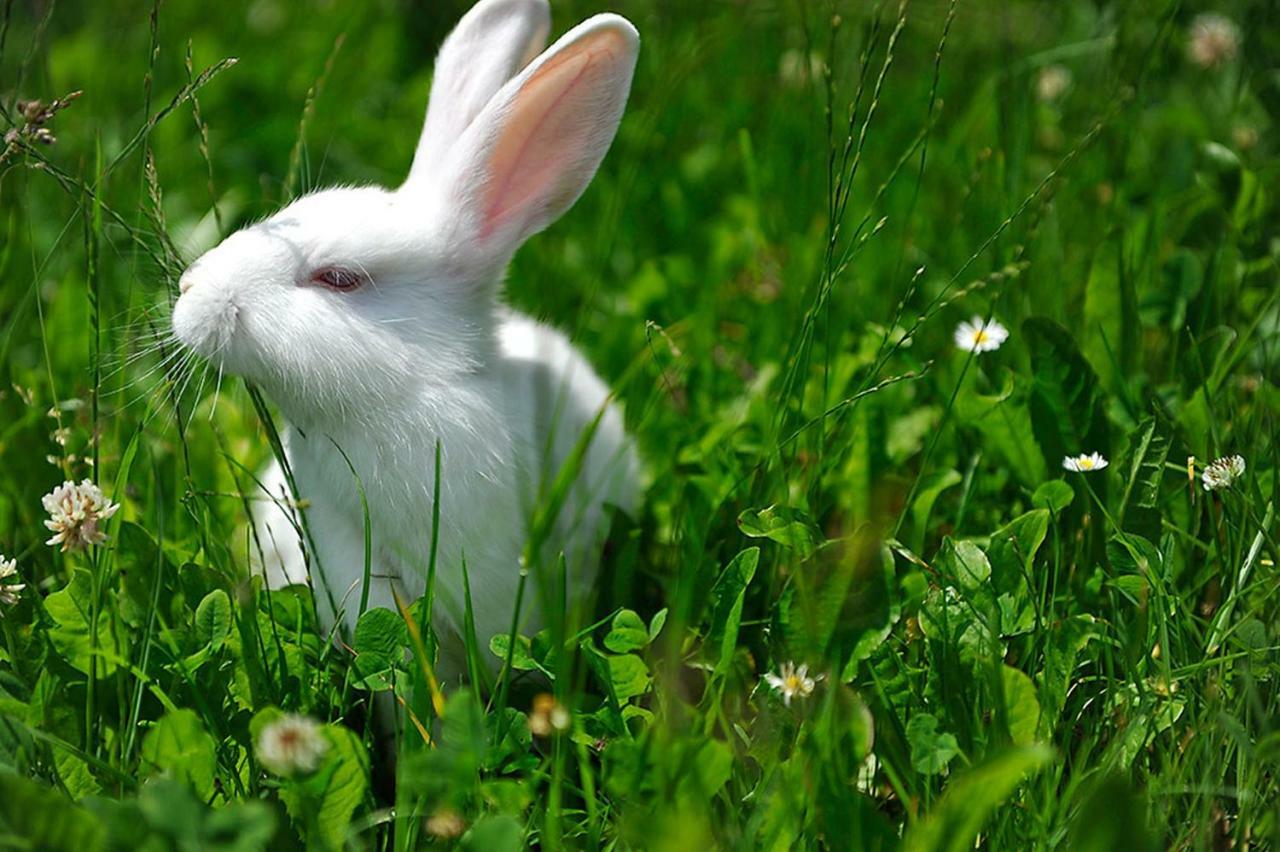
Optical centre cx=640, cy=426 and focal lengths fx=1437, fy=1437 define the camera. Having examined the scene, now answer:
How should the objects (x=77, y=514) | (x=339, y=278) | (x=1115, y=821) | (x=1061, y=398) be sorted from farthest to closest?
(x=1061, y=398), (x=339, y=278), (x=77, y=514), (x=1115, y=821)

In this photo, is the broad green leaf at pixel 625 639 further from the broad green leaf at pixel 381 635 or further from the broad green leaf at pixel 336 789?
the broad green leaf at pixel 336 789

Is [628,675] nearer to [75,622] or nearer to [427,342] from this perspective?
[427,342]

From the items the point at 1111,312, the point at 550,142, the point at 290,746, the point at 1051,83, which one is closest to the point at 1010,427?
the point at 1111,312

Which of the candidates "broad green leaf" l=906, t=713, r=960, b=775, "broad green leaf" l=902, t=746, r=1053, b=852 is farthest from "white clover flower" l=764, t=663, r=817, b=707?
"broad green leaf" l=902, t=746, r=1053, b=852

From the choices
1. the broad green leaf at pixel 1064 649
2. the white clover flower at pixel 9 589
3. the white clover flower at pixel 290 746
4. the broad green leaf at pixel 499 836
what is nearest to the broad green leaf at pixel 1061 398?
the broad green leaf at pixel 1064 649

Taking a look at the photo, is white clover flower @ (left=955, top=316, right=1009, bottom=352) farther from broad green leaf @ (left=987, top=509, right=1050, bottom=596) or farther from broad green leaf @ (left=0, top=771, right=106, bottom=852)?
broad green leaf @ (left=0, top=771, right=106, bottom=852)
